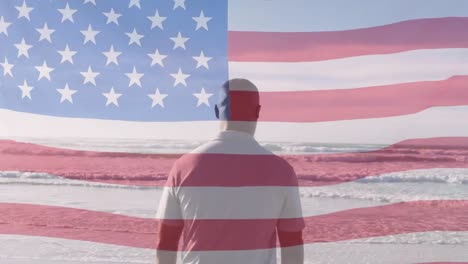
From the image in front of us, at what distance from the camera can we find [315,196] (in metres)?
2.27

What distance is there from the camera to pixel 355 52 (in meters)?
2.27

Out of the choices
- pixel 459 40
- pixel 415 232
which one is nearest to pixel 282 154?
pixel 415 232

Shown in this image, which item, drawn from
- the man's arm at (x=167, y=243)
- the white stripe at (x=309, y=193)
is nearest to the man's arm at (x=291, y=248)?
the man's arm at (x=167, y=243)

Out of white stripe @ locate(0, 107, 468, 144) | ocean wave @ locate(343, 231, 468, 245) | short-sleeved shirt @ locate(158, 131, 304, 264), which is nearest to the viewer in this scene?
short-sleeved shirt @ locate(158, 131, 304, 264)

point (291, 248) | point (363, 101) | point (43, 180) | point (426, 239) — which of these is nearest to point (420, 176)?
point (426, 239)

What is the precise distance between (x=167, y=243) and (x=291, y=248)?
0.34 metres

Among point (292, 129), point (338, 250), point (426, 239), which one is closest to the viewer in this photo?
point (292, 129)

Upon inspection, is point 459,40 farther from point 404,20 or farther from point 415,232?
point 415,232

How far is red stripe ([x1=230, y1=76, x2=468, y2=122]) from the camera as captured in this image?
2.22m

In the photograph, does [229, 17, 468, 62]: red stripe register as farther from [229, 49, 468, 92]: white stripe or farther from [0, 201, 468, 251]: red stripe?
[0, 201, 468, 251]: red stripe

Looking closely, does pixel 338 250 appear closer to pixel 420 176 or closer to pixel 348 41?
pixel 420 176

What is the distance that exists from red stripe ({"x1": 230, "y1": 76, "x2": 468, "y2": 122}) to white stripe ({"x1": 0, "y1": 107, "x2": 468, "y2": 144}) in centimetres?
2
